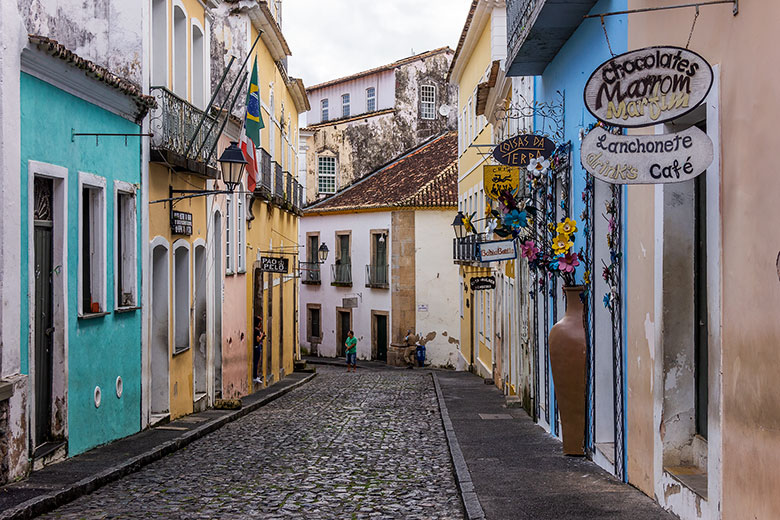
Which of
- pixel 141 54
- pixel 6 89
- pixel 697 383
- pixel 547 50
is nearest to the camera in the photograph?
pixel 697 383

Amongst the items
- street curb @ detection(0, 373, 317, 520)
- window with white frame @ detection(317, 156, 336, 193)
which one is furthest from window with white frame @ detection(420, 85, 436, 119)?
street curb @ detection(0, 373, 317, 520)

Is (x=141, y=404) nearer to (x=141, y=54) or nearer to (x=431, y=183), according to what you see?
(x=141, y=54)

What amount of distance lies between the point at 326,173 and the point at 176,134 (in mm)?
33707

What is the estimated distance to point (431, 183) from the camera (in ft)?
133

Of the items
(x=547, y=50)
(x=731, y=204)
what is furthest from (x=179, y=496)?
(x=547, y=50)

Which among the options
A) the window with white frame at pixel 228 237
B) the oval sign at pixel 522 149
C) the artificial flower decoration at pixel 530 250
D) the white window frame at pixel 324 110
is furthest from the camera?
the white window frame at pixel 324 110

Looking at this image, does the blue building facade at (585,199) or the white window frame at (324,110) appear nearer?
the blue building facade at (585,199)

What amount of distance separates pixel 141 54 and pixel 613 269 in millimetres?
7215

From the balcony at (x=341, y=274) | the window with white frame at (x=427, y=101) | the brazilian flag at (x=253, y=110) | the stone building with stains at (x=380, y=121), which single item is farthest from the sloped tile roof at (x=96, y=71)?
the window with white frame at (x=427, y=101)

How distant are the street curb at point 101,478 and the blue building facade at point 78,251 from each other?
72 centimetres

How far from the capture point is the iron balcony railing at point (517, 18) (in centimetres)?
1099

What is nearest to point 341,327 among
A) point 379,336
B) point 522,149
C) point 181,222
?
point 379,336

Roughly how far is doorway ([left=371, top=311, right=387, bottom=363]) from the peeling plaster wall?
29540 mm

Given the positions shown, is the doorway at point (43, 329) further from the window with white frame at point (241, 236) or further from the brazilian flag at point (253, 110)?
the window with white frame at point (241, 236)
